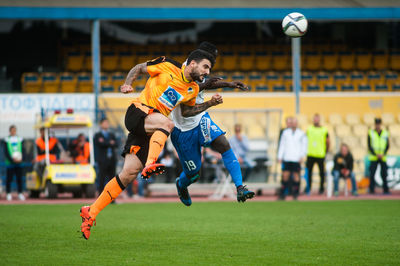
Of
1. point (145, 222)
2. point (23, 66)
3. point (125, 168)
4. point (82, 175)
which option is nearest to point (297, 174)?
point (82, 175)

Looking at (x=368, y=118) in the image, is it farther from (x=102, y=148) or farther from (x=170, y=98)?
(x=170, y=98)

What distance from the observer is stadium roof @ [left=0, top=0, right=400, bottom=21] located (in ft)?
76.8

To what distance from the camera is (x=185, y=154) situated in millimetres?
8711

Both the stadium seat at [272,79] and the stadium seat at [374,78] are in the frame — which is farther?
the stadium seat at [374,78]

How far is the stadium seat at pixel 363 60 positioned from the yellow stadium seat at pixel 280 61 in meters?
2.86

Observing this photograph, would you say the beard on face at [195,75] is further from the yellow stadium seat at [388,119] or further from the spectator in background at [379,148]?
→ the yellow stadium seat at [388,119]

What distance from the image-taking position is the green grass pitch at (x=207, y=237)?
656 cm

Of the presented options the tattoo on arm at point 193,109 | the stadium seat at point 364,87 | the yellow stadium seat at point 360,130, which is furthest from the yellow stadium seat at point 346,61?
the tattoo on arm at point 193,109

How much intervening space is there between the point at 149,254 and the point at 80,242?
1228mm

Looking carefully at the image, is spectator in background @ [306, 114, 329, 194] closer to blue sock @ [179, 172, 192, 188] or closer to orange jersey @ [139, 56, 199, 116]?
blue sock @ [179, 172, 192, 188]

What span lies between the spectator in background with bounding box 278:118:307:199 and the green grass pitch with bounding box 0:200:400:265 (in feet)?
13.1

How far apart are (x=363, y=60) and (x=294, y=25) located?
19710 millimetres

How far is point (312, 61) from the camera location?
29344 millimetres

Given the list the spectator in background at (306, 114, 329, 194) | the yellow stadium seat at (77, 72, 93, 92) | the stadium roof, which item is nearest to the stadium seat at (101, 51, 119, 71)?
the yellow stadium seat at (77, 72, 93, 92)
